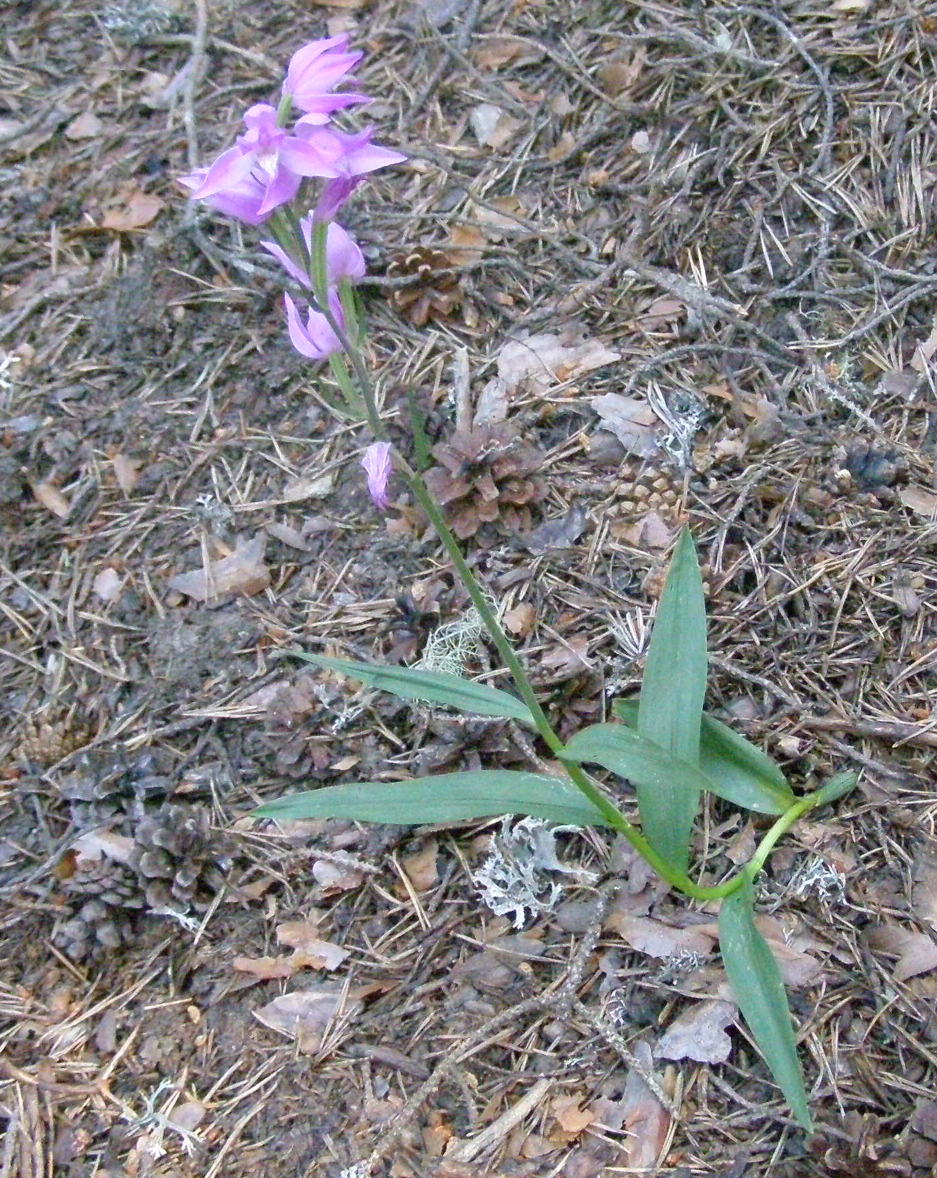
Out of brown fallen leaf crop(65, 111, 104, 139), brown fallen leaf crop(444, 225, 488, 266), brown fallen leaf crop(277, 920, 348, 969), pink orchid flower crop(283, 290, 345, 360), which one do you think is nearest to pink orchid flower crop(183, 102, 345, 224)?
pink orchid flower crop(283, 290, 345, 360)

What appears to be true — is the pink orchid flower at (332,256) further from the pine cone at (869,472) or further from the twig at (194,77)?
the twig at (194,77)

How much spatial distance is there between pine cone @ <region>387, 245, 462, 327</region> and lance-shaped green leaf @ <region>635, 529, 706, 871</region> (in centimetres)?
89

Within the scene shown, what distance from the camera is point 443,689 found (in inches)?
66.2

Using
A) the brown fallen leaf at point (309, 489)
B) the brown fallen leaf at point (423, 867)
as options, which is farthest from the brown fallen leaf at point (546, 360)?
the brown fallen leaf at point (423, 867)

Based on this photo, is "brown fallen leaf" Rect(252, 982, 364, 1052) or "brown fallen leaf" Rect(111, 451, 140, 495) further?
"brown fallen leaf" Rect(111, 451, 140, 495)

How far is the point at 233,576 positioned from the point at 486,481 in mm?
574

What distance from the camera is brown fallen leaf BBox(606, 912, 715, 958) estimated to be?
1720 mm

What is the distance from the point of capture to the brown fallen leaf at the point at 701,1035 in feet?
5.35

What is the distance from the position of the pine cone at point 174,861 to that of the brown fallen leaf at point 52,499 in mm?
766

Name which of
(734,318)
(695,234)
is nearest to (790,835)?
(734,318)

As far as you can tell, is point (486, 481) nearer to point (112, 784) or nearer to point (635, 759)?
point (635, 759)

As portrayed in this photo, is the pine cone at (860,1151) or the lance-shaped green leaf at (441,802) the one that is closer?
the pine cone at (860,1151)

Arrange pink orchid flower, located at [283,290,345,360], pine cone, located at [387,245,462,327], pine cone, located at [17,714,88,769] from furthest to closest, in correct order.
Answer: pine cone, located at [387,245,462,327] < pine cone, located at [17,714,88,769] < pink orchid flower, located at [283,290,345,360]

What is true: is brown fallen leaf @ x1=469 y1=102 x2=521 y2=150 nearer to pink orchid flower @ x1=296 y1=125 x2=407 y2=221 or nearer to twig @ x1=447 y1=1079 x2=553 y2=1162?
pink orchid flower @ x1=296 y1=125 x2=407 y2=221
